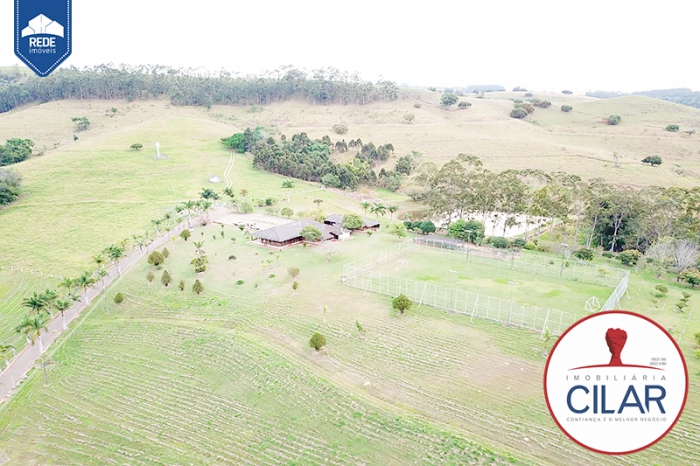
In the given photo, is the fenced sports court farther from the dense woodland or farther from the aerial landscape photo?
the dense woodland

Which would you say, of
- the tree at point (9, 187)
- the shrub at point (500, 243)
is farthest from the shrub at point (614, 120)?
the tree at point (9, 187)

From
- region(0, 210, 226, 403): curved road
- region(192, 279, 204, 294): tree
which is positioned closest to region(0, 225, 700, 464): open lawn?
region(192, 279, 204, 294): tree

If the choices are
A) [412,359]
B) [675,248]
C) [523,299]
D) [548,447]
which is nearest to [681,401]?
[548,447]

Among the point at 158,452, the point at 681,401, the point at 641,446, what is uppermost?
the point at 681,401

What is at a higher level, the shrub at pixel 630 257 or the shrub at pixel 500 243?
the shrub at pixel 630 257

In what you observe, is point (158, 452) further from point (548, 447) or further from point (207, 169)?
point (207, 169)

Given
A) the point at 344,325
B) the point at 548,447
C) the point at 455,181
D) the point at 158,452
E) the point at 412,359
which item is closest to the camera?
the point at 548,447

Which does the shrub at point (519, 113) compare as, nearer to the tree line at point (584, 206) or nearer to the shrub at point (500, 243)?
the tree line at point (584, 206)
